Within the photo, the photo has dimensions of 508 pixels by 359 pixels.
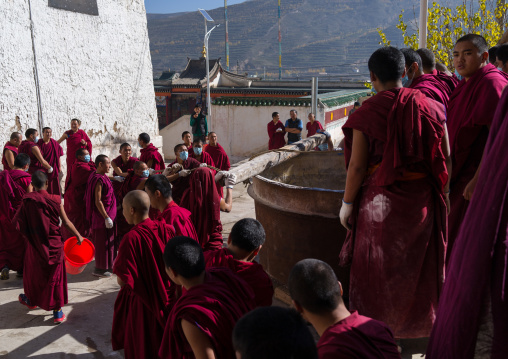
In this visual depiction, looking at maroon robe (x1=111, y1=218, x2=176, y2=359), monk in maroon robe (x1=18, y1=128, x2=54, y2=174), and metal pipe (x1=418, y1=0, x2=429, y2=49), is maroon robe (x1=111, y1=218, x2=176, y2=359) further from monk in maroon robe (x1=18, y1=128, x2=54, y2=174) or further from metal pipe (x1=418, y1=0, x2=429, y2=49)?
monk in maroon robe (x1=18, y1=128, x2=54, y2=174)

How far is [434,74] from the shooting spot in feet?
12.6

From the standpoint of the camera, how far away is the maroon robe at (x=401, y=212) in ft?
9.25

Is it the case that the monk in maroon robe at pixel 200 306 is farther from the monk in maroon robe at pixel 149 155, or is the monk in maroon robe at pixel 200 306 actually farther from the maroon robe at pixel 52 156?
the maroon robe at pixel 52 156

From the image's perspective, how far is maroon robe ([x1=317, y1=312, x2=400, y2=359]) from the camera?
5.52ft

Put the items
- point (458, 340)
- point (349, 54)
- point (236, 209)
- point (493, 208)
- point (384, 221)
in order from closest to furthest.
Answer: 1. point (493, 208)
2. point (458, 340)
3. point (384, 221)
4. point (236, 209)
5. point (349, 54)

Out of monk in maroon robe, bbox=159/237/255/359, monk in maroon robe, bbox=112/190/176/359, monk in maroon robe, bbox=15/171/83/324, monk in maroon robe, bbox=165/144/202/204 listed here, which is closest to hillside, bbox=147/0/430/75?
monk in maroon robe, bbox=165/144/202/204

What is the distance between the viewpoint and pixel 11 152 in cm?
719

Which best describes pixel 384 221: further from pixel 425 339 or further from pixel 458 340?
pixel 458 340

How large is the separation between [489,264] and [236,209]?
735cm

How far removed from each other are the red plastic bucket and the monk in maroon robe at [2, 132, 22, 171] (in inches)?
102

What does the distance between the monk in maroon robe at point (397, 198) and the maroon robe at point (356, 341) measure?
120cm

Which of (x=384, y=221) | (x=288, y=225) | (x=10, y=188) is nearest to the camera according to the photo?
(x=384, y=221)

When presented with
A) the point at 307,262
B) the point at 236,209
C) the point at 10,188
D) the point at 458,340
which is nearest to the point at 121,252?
the point at 307,262

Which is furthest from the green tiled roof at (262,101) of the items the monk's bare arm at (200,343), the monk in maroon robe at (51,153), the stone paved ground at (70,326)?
the monk's bare arm at (200,343)
